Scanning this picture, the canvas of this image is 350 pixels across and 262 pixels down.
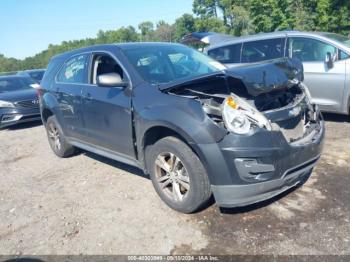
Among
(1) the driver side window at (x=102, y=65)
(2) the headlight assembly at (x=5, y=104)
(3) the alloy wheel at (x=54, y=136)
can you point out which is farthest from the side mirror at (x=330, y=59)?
(2) the headlight assembly at (x=5, y=104)

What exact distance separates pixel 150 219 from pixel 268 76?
1.93 meters

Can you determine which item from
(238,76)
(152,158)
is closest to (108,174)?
(152,158)

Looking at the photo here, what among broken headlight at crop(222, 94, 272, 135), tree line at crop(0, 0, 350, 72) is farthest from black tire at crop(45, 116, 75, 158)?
tree line at crop(0, 0, 350, 72)

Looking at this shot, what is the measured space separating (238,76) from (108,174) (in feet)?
8.74

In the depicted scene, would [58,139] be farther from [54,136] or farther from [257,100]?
[257,100]

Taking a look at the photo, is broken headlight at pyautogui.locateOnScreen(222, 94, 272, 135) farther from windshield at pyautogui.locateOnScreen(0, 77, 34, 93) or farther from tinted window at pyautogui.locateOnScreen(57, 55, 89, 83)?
windshield at pyautogui.locateOnScreen(0, 77, 34, 93)

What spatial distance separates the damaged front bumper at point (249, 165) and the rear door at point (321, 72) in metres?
3.56

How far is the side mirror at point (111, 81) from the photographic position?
4.19m

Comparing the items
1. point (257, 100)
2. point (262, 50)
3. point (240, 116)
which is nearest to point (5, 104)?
point (262, 50)

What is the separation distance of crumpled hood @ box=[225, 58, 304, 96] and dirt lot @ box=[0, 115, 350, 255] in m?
1.24

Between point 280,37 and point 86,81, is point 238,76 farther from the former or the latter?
point 280,37

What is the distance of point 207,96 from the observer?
3684 millimetres

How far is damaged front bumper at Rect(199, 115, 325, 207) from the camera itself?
3.27m

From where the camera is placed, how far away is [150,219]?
393 cm
